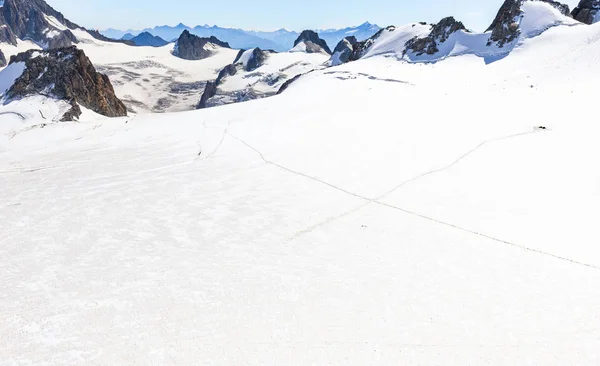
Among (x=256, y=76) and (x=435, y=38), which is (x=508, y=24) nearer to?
(x=435, y=38)

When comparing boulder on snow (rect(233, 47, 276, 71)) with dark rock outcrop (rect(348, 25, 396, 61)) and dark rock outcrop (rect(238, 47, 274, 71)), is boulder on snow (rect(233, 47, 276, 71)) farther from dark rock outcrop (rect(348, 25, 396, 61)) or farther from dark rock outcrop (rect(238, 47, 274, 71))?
dark rock outcrop (rect(348, 25, 396, 61))

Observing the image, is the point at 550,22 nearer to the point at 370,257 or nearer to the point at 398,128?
the point at 398,128

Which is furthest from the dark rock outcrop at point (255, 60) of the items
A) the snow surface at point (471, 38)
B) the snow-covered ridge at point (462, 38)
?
the snow surface at point (471, 38)

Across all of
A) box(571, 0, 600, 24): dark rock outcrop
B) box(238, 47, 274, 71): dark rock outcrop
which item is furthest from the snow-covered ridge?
box(238, 47, 274, 71): dark rock outcrop

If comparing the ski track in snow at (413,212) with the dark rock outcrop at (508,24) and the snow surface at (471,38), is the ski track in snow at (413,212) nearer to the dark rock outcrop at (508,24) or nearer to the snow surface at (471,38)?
the snow surface at (471,38)

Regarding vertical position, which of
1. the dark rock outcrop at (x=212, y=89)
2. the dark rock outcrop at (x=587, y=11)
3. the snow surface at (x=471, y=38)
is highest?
the dark rock outcrop at (x=587, y=11)

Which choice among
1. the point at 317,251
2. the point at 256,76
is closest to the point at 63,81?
the point at 317,251

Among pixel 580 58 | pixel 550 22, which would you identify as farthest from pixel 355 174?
pixel 550 22
